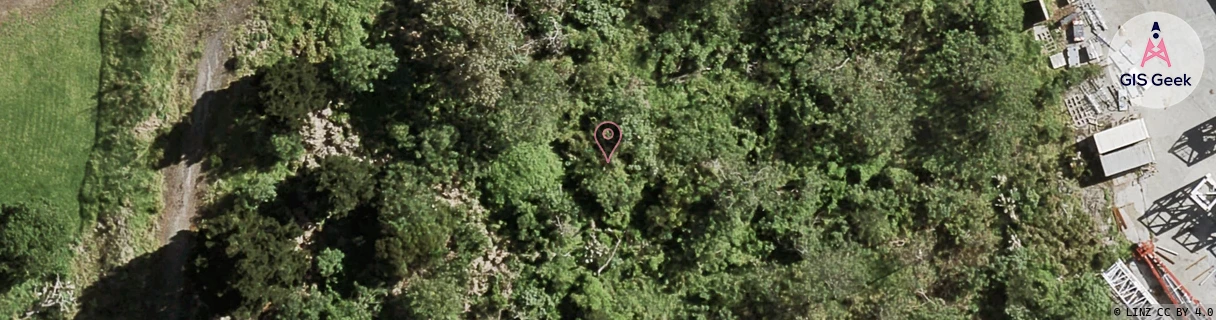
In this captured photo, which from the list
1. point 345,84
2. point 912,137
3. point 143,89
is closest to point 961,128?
point 912,137

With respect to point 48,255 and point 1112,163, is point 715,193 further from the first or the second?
point 48,255

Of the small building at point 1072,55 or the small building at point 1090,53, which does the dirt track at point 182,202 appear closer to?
the small building at point 1072,55

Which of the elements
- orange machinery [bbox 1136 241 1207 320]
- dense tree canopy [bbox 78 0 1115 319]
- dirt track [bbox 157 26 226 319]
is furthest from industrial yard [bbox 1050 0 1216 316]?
dirt track [bbox 157 26 226 319]

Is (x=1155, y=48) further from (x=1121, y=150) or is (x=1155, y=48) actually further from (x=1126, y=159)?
(x=1126, y=159)

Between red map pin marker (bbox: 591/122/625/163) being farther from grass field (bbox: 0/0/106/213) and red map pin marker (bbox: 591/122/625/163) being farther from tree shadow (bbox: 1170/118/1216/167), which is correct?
tree shadow (bbox: 1170/118/1216/167)

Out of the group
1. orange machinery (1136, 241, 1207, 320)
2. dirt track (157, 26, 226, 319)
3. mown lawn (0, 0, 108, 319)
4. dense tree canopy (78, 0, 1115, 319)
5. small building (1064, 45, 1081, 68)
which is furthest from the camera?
small building (1064, 45, 1081, 68)

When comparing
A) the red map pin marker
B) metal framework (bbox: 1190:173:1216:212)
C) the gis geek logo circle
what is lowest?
metal framework (bbox: 1190:173:1216:212)
